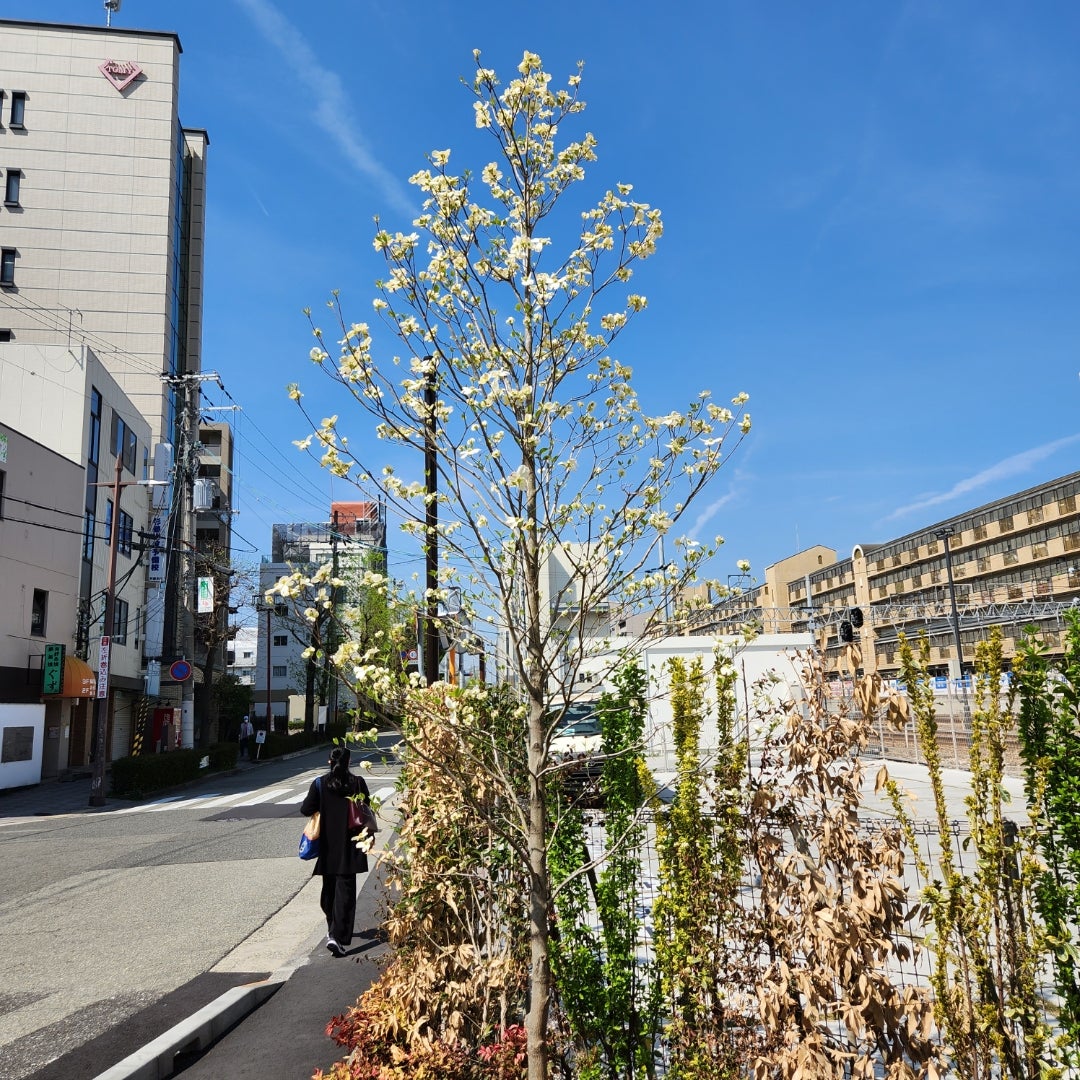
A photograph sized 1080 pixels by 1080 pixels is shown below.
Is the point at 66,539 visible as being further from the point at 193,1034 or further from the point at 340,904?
the point at 193,1034

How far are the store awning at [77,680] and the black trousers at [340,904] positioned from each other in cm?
2294

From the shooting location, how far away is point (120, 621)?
34.8 metres

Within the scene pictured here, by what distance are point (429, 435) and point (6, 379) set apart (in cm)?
3339

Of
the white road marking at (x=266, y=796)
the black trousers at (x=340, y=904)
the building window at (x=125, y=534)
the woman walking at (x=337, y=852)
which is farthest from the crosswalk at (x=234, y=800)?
the building window at (x=125, y=534)

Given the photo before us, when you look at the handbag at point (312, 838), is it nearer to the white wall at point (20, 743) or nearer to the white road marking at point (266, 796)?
the white road marking at point (266, 796)

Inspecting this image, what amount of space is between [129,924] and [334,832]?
3335mm

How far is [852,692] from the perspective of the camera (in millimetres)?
3820

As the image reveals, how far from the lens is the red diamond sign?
4869 cm

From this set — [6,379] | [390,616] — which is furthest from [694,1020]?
[6,379]

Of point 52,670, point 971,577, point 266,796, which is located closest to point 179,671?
point 52,670

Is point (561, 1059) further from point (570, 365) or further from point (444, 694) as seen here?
point (570, 365)

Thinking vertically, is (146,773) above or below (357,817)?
below

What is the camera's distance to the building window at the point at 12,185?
4719 centimetres

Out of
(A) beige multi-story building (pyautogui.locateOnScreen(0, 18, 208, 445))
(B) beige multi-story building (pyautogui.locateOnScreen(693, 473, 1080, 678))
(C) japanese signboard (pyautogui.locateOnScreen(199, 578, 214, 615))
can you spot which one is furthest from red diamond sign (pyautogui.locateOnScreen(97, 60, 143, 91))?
(B) beige multi-story building (pyautogui.locateOnScreen(693, 473, 1080, 678))
